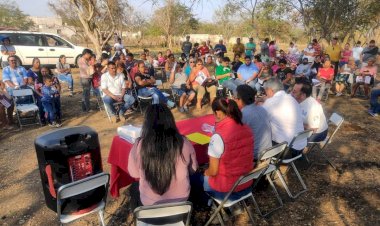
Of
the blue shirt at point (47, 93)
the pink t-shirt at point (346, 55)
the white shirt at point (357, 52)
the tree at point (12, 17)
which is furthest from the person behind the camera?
the tree at point (12, 17)

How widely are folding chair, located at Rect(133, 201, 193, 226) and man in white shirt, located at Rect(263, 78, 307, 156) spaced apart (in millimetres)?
2074

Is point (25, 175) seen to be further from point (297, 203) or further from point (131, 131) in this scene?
point (297, 203)

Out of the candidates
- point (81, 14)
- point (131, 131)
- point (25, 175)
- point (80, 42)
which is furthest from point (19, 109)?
point (80, 42)

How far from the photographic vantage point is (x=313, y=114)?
4.41m

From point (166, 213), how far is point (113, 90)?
17.3 feet

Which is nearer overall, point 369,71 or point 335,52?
point 369,71

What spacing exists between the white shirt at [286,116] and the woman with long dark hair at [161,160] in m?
1.86

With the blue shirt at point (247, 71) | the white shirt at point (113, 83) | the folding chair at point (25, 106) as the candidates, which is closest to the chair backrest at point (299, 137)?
the white shirt at point (113, 83)

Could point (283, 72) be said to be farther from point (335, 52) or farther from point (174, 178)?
point (174, 178)

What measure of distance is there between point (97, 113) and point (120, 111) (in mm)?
1008

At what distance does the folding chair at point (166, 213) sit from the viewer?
2.18 metres

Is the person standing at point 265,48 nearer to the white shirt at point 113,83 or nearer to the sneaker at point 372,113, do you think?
the sneaker at point 372,113

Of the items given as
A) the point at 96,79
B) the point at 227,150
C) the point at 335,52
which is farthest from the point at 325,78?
the point at 227,150

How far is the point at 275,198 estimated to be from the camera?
399cm
